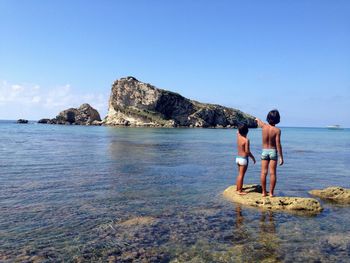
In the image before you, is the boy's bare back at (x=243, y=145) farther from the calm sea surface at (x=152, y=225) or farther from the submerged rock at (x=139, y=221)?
the submerged rock at (x=139, y=221)

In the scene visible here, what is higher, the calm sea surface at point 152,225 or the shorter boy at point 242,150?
the shorter boy at point 242,150

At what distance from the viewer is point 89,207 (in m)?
11.9

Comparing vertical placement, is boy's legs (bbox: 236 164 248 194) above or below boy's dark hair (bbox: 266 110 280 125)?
below

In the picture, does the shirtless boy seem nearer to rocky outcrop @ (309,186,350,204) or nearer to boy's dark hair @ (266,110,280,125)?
boy's dark hair @ (266,110,280,125)

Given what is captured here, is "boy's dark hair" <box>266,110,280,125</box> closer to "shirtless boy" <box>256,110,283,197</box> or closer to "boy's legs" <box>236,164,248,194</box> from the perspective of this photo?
"shirtless boy" <box>256,110,283,197</box>

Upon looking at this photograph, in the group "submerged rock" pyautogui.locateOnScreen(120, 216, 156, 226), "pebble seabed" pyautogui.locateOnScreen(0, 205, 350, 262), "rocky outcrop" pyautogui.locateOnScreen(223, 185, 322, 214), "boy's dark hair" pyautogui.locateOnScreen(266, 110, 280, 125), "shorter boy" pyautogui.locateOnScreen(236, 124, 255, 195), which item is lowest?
"pebble seabed" pyautogui.locateOnScreen(0, 205, 350, 262)

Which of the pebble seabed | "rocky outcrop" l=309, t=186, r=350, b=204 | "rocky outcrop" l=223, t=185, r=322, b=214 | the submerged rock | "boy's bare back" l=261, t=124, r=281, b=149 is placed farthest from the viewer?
"rocky outcrop" l=309, t=186, r=350, b=204

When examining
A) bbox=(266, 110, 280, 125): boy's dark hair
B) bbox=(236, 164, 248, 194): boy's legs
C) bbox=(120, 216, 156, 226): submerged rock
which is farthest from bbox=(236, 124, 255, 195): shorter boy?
bbox=(120, 216, 156, 226): submerged rock

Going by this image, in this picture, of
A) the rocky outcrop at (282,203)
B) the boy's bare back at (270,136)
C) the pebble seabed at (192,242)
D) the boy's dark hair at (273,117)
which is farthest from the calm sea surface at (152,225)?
the boy's dark hair at (273,117)

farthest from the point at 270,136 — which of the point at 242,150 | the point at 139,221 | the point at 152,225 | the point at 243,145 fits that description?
the point at 139,221

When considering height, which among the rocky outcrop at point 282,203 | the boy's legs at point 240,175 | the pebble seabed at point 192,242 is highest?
the boy's legs at point 240,175

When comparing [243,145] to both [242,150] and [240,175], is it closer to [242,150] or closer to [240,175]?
[242,150]

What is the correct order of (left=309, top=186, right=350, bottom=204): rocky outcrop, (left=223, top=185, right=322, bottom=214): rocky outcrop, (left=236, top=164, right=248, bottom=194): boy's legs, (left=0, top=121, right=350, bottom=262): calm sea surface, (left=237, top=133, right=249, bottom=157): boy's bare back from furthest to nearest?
(left=309, top=186, right=350, bottom=204): rocky outcrop
(left=236, top=164, right=248, bottom=194): boy's legs
(left=237, top=133, right=249, bottom=157): boy's bare back
(left=223, top=185, right=322, bottom=214): rocky outcrop
(left=0, top=121, right=350, bottom=262): calm sea surface

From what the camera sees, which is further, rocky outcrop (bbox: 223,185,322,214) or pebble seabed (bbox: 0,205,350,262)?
rocky outcrop (bbox: 223,185,322,214)
